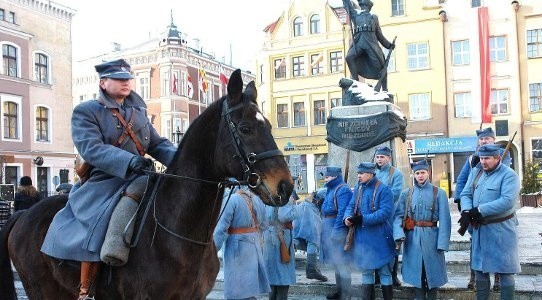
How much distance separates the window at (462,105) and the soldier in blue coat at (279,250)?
33.5 metres

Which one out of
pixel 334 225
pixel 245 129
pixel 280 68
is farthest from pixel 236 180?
pixel 280 68

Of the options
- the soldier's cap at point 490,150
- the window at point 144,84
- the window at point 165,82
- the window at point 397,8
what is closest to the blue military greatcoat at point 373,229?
the soldier's cap at point 490,150

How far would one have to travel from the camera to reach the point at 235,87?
4.18 m

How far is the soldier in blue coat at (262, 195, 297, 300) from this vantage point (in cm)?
843

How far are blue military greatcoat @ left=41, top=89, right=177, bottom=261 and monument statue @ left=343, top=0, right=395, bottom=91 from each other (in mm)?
8771

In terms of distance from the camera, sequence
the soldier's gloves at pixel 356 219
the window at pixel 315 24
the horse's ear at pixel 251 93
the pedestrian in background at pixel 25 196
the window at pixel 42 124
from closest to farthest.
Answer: the horse's ear at pixel 251 93
the soldier's gloves at pixel 356 219
the pedestrian in background at pixel 25 196
the window at pixel 42 124
the window at pixel 315 24

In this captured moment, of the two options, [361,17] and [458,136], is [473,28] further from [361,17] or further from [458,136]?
[361,17]

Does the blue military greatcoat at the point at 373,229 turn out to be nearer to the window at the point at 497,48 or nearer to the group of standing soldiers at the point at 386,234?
the group of standing soldiers at the point at 386,234

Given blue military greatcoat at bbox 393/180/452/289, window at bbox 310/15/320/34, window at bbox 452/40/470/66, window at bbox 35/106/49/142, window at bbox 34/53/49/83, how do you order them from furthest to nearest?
window at bbox 310/15/320/34
window at bbox 34/53/49/83
window at bbox 35/106/49/142
window at bbox 452/40/470/66
blue military greatcoat at bbox 393/180/452/289

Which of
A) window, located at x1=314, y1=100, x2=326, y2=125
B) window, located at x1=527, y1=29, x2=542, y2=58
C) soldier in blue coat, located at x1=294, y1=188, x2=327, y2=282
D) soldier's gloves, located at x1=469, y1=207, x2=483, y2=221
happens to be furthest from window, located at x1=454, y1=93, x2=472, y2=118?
soldier's gloves, located at x1=469, y1=207, x2=483, y2=221

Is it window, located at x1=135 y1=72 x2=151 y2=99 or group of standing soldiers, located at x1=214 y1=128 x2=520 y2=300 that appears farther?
window, located at x1=135 y1=72 x2=151 y2=99

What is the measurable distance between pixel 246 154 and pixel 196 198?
642 millimetres

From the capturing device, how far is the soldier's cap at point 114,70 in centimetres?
483

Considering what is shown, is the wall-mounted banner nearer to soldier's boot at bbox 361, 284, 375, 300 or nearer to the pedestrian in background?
soldier's boot at bbox 361, 284, 375, 300
